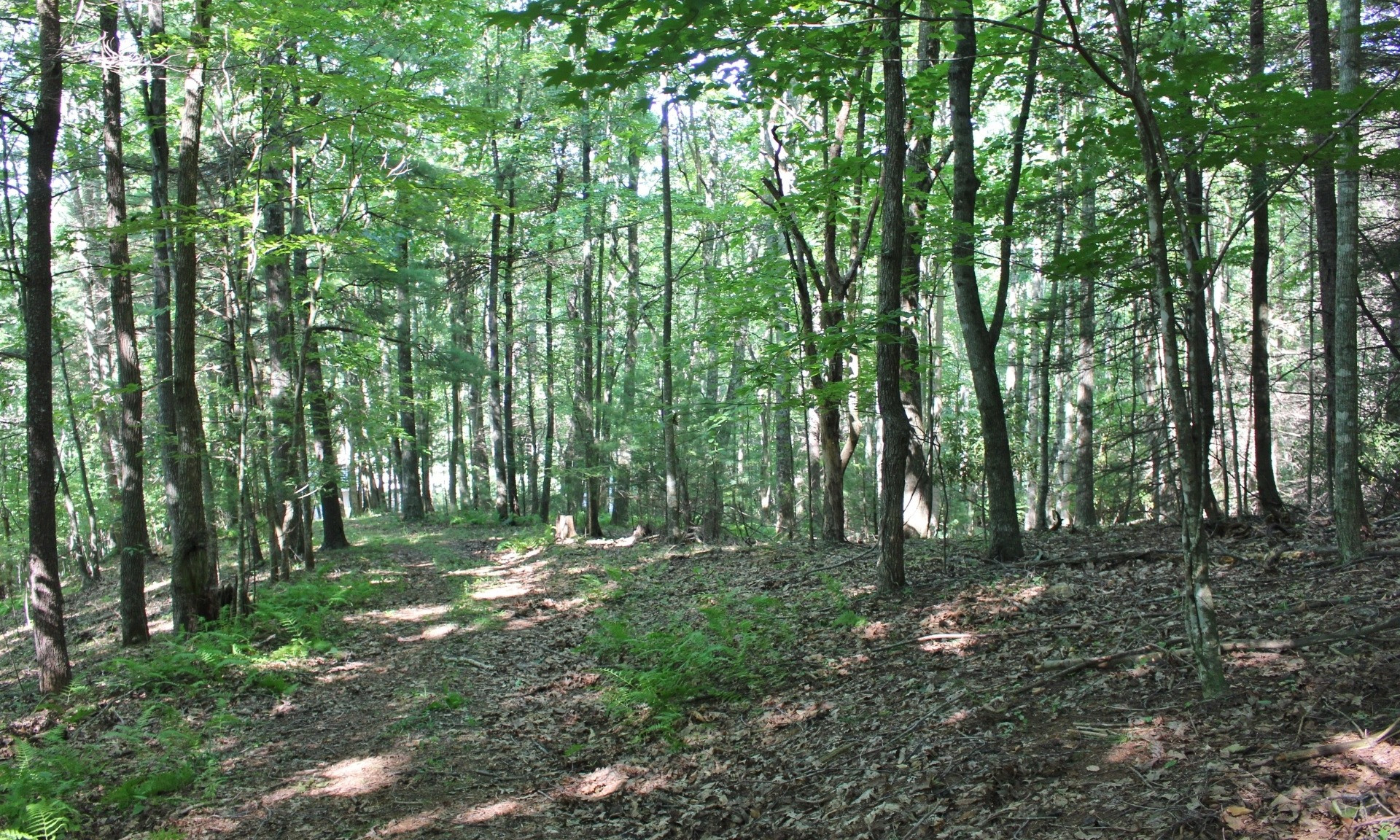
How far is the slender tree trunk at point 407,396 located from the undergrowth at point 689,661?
28.6 ft

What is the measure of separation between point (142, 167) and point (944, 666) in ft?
44.2

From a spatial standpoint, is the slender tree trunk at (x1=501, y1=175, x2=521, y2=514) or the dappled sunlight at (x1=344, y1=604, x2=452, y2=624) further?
the slender tree trunk at (x1=501, y1=175, x2=521, y2=514)

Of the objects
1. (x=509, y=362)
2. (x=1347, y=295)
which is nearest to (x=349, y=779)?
(x=1347, y=295)

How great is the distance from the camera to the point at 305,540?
13547 millimetres

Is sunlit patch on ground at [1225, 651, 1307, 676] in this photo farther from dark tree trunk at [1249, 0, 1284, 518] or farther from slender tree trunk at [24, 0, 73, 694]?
slender tree trunk at [24, 0, 73, 694]

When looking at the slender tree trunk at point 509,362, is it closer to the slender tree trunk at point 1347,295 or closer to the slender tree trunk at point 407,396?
the slender tree trunk at point 407,396

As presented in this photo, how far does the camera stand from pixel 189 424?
9.70m

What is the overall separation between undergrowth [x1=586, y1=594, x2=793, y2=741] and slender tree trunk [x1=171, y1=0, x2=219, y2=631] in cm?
505

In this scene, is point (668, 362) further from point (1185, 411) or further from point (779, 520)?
point (1185, 411)

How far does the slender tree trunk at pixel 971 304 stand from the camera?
8.33 metres

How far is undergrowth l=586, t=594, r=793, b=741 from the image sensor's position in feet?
21.5

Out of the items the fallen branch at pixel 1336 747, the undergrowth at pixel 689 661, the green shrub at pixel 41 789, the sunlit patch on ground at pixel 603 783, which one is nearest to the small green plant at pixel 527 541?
→ the undergrowth at pixel 689 661

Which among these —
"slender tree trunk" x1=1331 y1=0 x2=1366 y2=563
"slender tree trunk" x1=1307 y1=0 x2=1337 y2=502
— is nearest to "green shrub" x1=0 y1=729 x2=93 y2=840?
"slender tree trunk" x1=1331 y1=0 x2=1366 y2=563

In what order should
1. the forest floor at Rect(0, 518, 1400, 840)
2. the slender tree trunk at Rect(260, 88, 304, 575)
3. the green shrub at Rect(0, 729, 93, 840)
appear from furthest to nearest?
the slender tree trunk at Rect(260, 88, 304, 575), the green shrub at Rect(0, 729, 93, 840), the forest floor at Rect(0, 518, 1400, 840)
